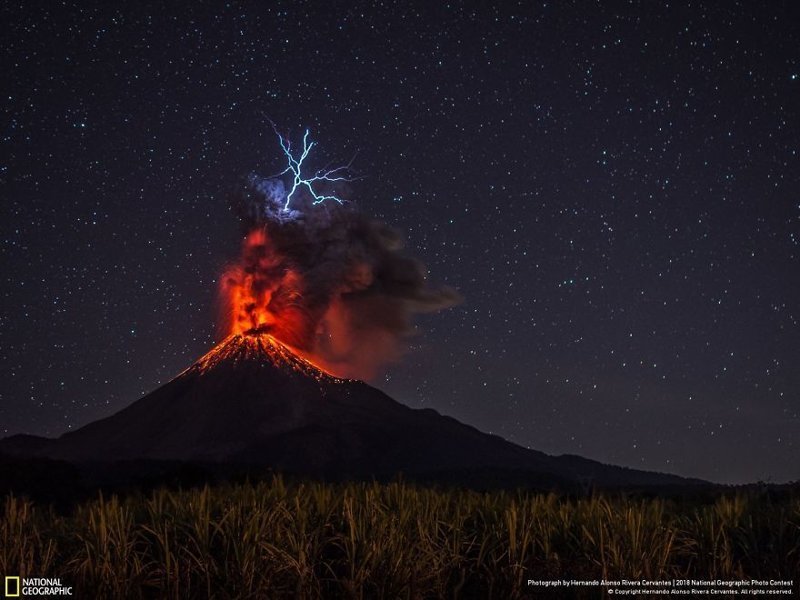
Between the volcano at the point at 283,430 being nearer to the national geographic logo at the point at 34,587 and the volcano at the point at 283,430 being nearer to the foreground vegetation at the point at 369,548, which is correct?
the foreground vegetation at the point at 369,548

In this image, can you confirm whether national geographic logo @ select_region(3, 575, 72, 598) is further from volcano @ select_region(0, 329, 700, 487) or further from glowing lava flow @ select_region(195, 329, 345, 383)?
glowing lava flow @ select_region(195, 329, 345, 383)

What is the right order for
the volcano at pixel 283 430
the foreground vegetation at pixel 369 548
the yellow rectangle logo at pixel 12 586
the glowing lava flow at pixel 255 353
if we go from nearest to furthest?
the yellow rectangle logo at pixel 12 586 < the foreground vegetation at pixel 369 548 < the volcano at pixel 283 430 < the glowing lava flow at pixel 255 353

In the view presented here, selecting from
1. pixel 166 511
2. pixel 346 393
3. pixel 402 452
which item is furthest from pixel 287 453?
pixel 166 511

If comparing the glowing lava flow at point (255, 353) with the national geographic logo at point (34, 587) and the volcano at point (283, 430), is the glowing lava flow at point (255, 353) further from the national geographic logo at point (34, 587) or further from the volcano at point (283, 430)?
the national geographic logo at point (34, 587)

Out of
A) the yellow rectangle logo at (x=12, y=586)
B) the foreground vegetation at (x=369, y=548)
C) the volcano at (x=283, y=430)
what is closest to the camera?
the yellow rectangle logo at (x=12, y=586)

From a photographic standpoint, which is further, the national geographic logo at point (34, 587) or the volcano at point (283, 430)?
the volcano at point (283, 430)

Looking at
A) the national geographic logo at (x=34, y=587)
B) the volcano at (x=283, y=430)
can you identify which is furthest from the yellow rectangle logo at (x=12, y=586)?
the volcano at (x=283, y=430)

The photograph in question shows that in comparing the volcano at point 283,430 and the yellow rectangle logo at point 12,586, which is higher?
the volcano at point 283,430

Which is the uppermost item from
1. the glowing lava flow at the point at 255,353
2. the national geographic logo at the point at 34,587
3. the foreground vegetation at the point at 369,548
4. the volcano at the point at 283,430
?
the glowing lava flow at the point at 255,353

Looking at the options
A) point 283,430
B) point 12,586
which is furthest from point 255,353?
point 12,586

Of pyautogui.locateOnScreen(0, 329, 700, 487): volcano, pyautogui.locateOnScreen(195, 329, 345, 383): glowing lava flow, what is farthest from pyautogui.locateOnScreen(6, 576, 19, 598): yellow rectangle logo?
pyautogui.locateOnScreen(195, 329, 345, 383): glowing lava flow
